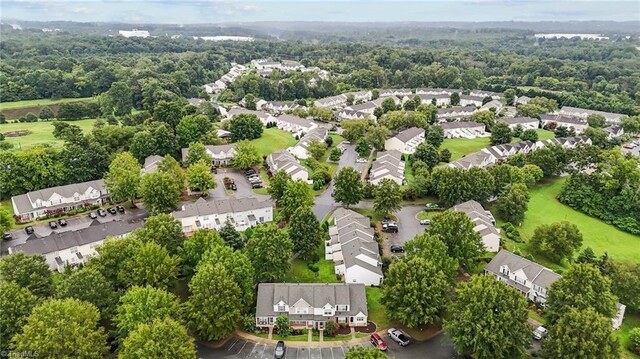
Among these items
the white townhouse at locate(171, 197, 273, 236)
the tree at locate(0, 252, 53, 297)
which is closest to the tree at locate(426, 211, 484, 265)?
the white townhouse at locate(171, 197, 273, 236)

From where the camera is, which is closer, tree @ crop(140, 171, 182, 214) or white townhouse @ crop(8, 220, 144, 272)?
white townhouse @ crop(8, 220, 144, 272)

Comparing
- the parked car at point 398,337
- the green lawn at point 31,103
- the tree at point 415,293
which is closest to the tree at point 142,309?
the parked car at point 398,337

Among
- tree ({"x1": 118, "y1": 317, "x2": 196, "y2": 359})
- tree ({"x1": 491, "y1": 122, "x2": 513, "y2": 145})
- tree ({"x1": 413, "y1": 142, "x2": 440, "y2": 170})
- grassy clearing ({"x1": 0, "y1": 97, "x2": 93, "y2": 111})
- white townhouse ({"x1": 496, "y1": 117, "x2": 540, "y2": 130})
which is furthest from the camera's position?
grassy clearing ({"x1": 0, "y1": 97, "x2": 93, "y2": 111})

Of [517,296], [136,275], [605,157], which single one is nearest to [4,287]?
[136,275]

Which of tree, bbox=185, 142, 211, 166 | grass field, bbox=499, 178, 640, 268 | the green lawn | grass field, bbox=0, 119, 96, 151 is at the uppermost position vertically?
tree, bbox=185, 142, 211, 166

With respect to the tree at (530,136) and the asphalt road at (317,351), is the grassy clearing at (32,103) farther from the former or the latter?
the tree at (530,136)

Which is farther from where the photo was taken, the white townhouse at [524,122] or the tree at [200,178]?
the white townhouse at [524,122]

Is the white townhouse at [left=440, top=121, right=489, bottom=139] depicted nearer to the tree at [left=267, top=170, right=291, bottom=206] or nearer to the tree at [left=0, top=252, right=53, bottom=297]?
the tree at [left=267, top=170, right=291, bottom=206]

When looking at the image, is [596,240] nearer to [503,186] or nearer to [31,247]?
[503,186]
